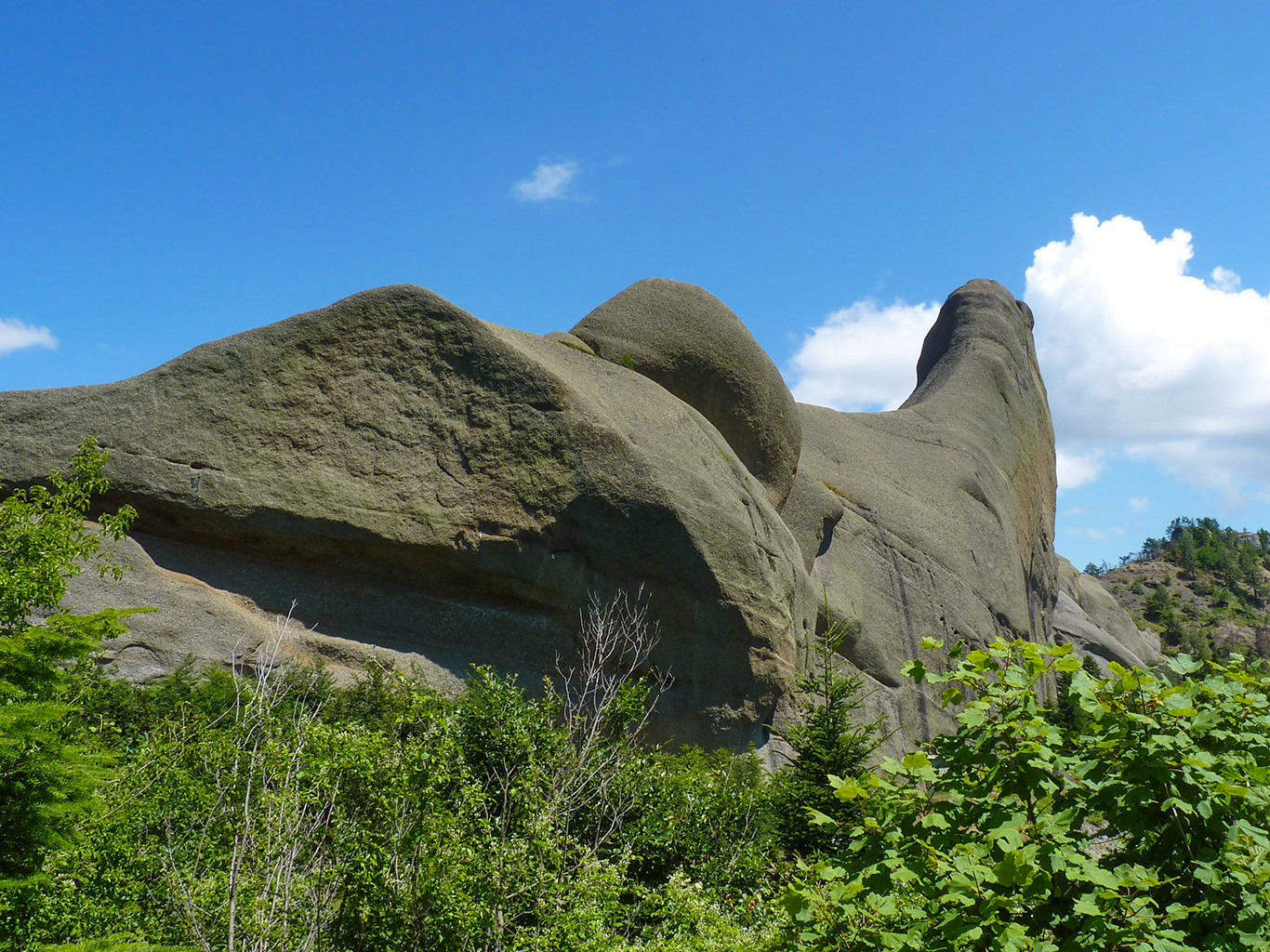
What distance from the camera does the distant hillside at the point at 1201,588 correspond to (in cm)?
5931

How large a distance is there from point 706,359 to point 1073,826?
43.8 ft

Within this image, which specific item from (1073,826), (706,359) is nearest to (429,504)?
(706,359)

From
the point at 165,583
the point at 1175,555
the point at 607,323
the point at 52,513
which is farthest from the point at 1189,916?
the point at 1175,555

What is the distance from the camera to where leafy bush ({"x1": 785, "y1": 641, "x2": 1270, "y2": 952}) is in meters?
2.67

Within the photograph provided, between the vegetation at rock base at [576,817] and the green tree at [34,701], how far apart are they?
2cm

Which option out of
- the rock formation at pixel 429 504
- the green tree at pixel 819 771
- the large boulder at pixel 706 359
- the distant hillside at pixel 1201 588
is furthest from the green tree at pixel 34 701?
the distant hillside at pixel 1201 588

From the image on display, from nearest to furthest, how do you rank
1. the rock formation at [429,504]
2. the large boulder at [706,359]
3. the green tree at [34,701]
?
1. the green tree at [34,701]
2. the rock formation at [429,504]
3. the large boulder at [706,359]

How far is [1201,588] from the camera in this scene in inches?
2840

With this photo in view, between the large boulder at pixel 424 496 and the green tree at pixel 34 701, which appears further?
the large boulder at pixel 424 496

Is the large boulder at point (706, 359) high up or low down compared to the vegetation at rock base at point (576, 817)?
up

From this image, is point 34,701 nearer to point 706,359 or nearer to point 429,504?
point 429,504

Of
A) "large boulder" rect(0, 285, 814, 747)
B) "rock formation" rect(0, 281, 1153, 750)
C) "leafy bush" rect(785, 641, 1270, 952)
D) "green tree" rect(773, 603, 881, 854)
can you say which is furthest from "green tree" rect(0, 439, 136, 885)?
"green tree" rect(773, 603, 881, 854)

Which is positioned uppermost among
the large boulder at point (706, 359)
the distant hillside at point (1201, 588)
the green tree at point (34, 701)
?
the distant hillside at point (1201, 588)

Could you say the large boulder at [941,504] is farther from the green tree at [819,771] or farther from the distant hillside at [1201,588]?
the distant hillside at [1201,588]
